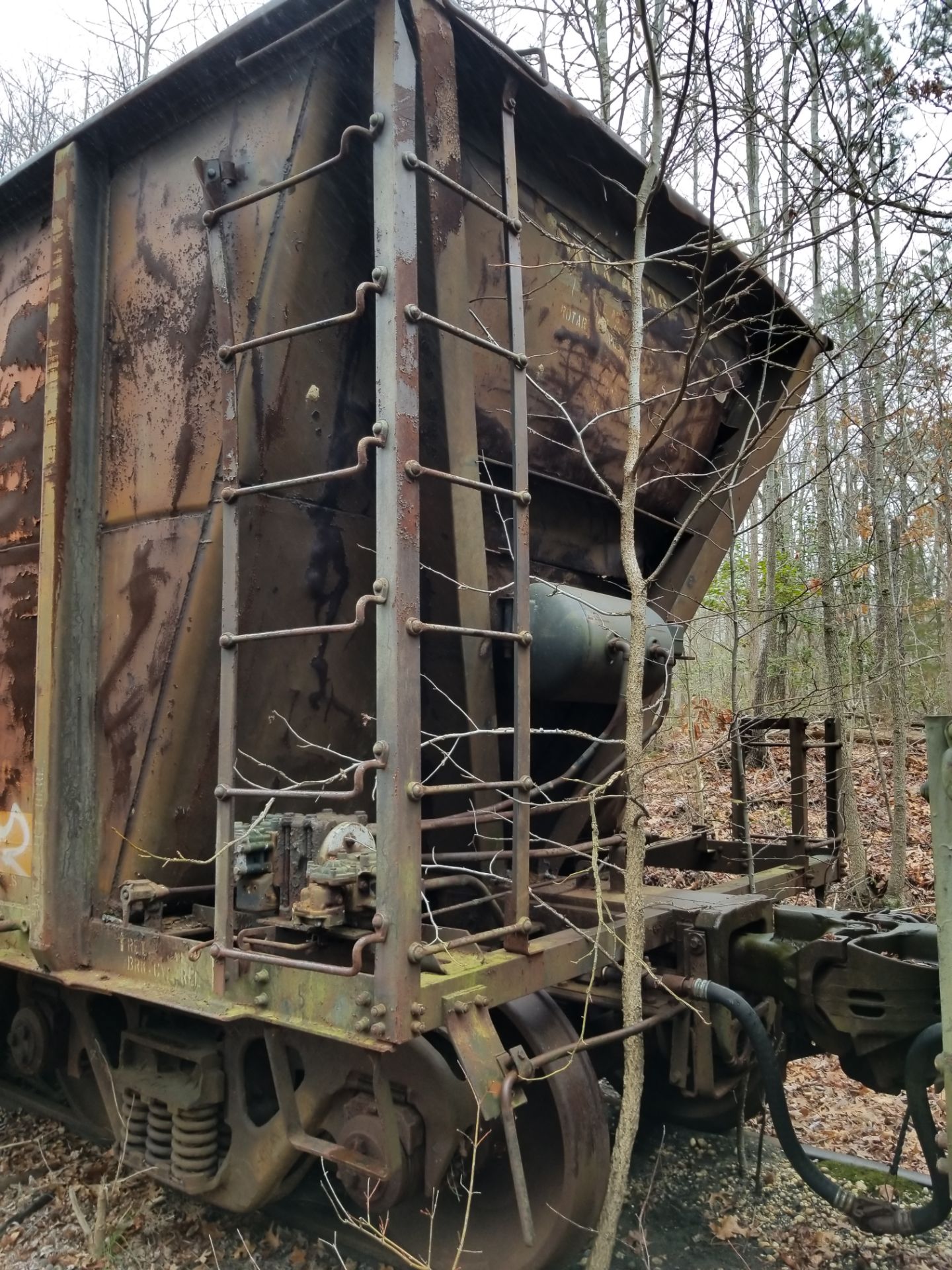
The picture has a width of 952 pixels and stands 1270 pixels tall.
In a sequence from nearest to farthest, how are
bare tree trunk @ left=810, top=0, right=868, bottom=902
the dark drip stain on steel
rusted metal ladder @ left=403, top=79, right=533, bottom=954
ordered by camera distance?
rusted metal ladder @ left=403, top=79, right=533, bottom=954, the dark drip stain on steel, bare tree trunk @ left=810, top=0, right=868, bottom=902

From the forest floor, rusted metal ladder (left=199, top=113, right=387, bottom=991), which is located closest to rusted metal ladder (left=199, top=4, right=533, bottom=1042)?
rusted metal ladder (left=199, top=113, right=387, bottom=991)

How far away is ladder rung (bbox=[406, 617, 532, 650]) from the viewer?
2.52 meters

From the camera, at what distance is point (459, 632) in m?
2.71

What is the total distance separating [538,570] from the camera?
4117 millimetres

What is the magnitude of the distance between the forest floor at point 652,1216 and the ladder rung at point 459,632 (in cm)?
79

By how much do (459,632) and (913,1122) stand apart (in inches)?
77.9

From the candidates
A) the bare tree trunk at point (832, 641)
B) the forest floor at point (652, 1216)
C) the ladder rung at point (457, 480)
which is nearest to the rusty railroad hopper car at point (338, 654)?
the ladder rung at point (457, 480)

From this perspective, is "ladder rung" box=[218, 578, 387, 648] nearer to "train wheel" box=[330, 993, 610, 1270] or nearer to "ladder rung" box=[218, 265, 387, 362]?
"ladder rung" box=[218, 265, 387, 362]

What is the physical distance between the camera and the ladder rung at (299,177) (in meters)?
2.68

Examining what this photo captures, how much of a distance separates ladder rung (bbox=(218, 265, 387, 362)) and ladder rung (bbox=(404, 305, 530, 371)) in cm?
11

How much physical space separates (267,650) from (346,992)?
1.18 meters

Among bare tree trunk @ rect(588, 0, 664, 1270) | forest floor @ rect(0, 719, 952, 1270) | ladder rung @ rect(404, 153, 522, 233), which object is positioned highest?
ladder rung @ rect(404, 153, 522, 233)

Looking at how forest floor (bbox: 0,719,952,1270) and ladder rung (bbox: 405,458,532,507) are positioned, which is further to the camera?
forest floor (bbox: 0,719,952,1270)

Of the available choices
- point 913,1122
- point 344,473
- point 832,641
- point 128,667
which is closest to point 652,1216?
point 913,1122
